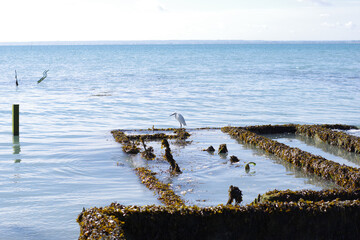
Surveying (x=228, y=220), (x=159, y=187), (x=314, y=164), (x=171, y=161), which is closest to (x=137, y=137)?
(x=171, y=161)

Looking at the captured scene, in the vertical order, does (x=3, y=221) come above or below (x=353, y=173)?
below

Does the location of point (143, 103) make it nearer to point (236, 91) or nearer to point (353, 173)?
point (236, 91)

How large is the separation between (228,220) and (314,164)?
6.88 metres

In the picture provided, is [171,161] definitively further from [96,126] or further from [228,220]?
[96,126]

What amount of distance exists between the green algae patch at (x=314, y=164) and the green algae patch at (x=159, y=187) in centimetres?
481

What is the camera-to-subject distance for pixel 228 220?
9312mm

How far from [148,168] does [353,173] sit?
20.7 feet

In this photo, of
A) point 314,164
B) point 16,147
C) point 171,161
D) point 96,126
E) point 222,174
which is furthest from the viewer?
point 96,126

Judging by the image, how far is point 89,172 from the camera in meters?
15.9

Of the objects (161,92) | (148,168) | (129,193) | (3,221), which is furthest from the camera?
(161,92)

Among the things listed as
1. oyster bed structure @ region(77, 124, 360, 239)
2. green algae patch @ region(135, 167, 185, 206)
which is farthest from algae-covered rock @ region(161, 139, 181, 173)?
oyster bed structure @ region(77, 124, 360, 239)

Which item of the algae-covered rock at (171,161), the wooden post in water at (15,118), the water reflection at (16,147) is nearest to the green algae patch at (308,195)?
the algae-covered rock at (171,161)

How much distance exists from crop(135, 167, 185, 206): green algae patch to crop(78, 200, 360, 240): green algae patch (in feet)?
6.63

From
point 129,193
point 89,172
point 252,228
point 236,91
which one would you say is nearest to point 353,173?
point 252,228
